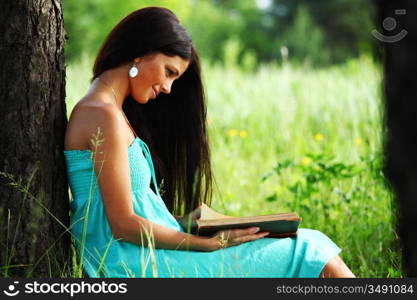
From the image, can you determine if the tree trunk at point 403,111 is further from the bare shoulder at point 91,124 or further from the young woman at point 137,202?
the bare shoulder at point 91,124

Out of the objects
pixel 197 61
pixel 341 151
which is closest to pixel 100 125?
pixel 197 61

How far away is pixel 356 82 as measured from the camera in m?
7.75

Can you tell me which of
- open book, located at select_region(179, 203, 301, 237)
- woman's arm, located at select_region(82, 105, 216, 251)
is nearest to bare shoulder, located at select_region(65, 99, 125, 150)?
woman's arm, located at select_region(82, 105, 216, 251)

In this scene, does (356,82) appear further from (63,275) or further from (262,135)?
(63,275)

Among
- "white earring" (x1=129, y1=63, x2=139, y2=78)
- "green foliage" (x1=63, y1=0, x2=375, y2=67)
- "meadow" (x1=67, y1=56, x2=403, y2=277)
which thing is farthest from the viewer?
"green foliage" (x1=63, y1=0, x2=375, y2=67)

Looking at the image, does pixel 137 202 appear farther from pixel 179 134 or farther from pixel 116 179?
pixel 179 134

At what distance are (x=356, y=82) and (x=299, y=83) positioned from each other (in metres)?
0.61

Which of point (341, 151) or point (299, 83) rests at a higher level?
point (299, 83)

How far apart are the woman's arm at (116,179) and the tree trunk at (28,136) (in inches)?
6.7

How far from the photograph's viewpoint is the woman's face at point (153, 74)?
2.79 metres

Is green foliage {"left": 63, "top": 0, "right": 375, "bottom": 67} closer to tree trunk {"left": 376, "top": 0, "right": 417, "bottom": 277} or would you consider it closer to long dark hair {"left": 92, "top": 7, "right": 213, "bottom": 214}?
long dark hair {"left": 92, "top": 7, "right": 213, "bottom": 214}

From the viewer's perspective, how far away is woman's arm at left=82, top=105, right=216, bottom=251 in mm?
2537

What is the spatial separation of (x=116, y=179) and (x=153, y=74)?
1.59 ft

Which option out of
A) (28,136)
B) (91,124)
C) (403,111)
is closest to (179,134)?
(91,124)
